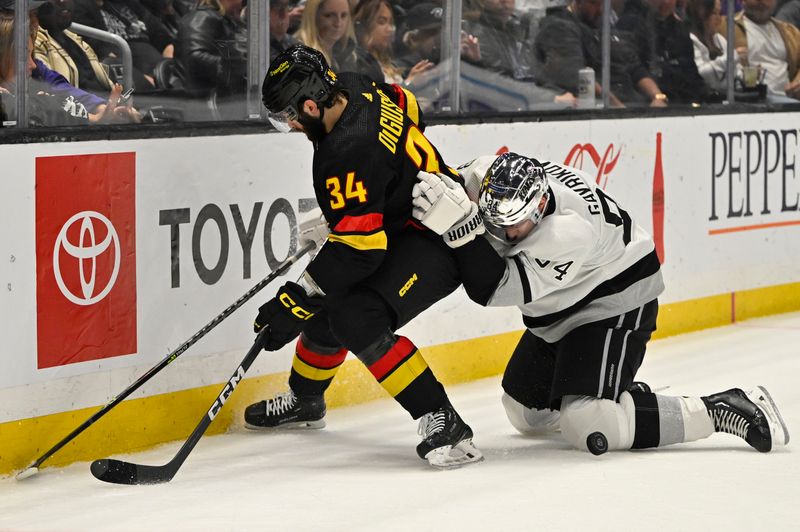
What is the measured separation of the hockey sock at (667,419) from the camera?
3.77 m

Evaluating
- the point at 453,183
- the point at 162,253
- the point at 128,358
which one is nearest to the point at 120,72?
the point at 162,253

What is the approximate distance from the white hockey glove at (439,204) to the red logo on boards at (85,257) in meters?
0.86

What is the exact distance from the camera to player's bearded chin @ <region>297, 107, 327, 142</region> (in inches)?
143

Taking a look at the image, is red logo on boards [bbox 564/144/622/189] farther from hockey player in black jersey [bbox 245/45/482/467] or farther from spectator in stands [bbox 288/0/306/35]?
hockey player in black jersey [bbox 245/45/482/467]

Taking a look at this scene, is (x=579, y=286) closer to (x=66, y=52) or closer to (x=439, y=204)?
(x=439, y=204)

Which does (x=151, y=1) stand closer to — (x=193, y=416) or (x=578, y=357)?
(x=193, y=416)

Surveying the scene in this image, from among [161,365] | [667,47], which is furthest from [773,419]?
[667,47]

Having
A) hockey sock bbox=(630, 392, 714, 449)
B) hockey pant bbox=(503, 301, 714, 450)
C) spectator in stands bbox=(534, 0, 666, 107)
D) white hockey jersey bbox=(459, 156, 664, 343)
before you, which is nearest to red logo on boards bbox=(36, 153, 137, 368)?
white hockey jersey bbox=(459, 156, 664, 343)

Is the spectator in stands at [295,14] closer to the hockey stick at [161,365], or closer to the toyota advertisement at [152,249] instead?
the toyota advertisement at [152,249]

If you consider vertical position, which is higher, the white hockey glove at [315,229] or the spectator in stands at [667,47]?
the spectator in stands at [667,47]

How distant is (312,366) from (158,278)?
1.76 feet

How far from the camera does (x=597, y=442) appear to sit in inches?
147

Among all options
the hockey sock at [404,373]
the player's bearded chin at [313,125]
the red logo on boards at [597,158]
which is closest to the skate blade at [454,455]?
the hockey sock at [404,373]

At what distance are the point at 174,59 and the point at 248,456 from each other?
4.16ft
